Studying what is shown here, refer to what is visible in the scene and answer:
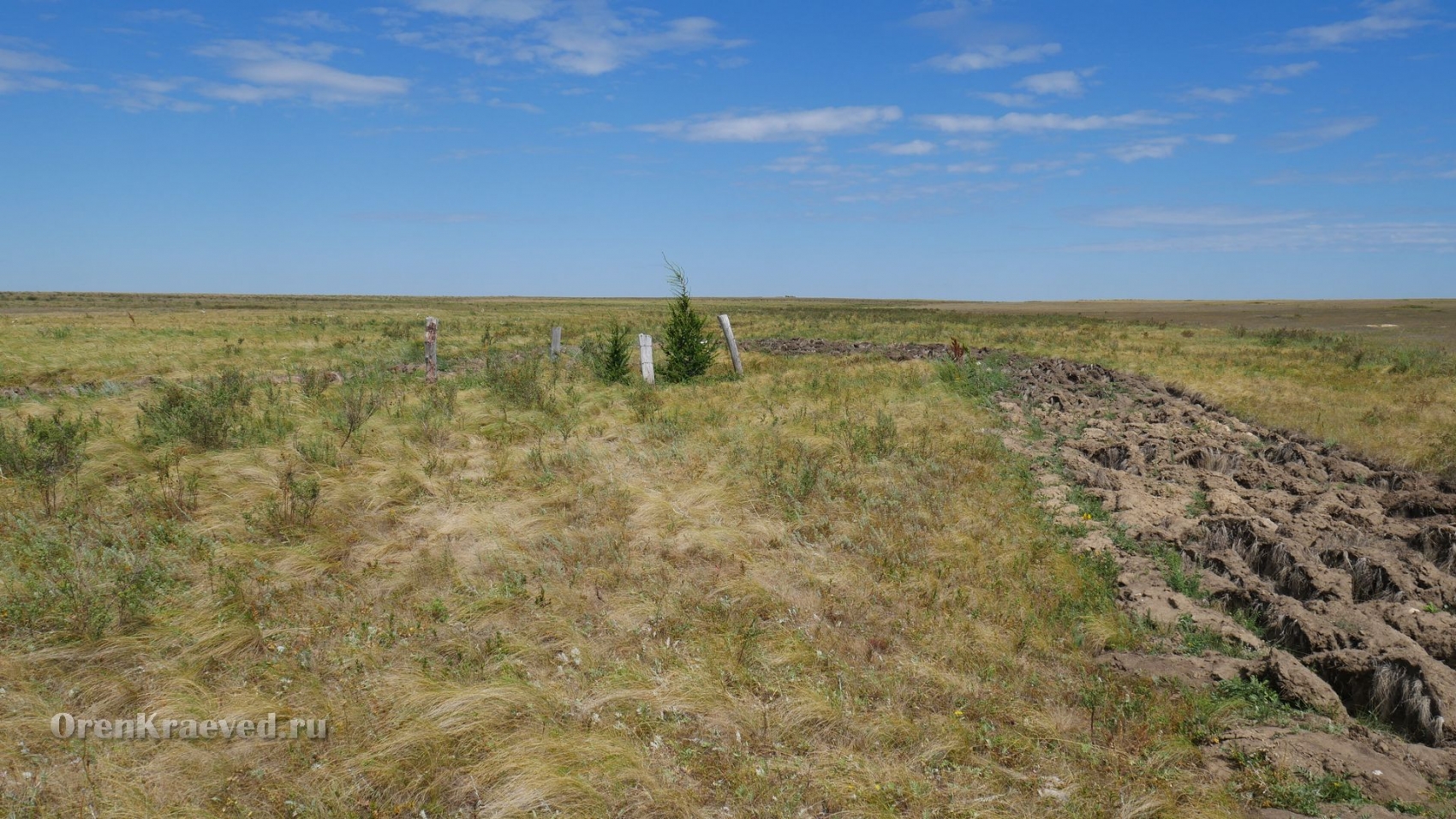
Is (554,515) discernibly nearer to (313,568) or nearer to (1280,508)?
(313,568)

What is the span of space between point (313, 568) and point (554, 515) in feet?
6.33

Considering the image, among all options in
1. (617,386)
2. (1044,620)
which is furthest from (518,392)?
(1044,620)

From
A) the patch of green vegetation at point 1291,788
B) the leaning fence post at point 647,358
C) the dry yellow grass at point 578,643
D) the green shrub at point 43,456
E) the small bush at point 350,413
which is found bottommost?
the patch of green vegetation at point 1291,788

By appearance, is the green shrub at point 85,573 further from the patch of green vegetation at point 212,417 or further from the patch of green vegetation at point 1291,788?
the patch of green vegetation at point 1291,788

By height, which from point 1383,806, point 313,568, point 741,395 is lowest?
point 1383,806

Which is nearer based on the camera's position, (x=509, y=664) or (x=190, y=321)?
(x=509, y=664)

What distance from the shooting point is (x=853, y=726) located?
3.93 meters

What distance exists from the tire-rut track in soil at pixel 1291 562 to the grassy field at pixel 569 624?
1.39 feet

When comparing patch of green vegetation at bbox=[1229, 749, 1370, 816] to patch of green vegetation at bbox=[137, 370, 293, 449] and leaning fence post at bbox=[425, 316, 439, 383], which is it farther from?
leaning fence post at bbox=[425, 316, 439, 383]

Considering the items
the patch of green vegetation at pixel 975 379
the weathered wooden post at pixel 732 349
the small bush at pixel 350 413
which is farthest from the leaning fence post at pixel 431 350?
the patch of green vegetation at pixel 975 379

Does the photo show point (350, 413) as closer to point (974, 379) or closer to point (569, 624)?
point (569, 624)

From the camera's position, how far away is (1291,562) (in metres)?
5.92

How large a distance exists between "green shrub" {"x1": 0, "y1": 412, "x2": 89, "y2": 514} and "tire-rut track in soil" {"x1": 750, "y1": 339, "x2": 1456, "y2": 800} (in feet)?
30.0

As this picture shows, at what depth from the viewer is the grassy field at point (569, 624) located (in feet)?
11.5
